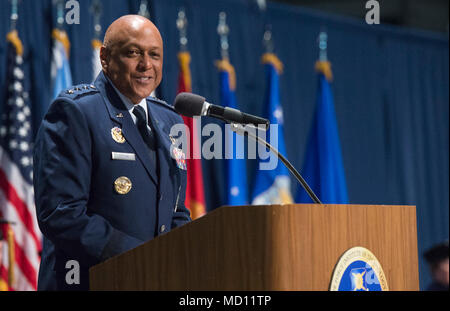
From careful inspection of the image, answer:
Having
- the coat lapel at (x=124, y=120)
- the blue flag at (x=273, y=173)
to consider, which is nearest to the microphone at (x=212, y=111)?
the coat lapel at (x=124, y=120)

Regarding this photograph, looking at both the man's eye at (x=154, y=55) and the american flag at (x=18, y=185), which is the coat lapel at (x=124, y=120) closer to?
the man's eye at (x=154, y=55)

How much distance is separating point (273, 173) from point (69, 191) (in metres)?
3.74

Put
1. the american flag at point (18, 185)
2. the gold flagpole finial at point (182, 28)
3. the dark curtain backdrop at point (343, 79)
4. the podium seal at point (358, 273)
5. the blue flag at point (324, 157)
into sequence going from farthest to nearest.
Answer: the blue flag at point (324, 157) < the gold flagpole finial at point (182, 28) < the dark curtain backdrop at point (343, 79) < the american flag at point (18, 185) < the podium seal at point (358, 273)

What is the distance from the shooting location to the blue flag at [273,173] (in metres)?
5.62

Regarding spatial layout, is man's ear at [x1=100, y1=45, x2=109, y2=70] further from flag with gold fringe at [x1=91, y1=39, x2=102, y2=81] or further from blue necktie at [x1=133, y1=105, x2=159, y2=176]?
flag with gold fringe at [x1=91, y1=39, x2=102, y2=81]

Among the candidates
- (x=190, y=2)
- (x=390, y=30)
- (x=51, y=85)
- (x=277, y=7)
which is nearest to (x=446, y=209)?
(x=390, y=30)

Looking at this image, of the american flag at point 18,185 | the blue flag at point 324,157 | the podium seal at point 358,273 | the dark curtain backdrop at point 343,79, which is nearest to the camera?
the podium seal at point 358,273

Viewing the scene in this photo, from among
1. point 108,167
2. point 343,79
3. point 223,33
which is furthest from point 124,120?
point 343,79

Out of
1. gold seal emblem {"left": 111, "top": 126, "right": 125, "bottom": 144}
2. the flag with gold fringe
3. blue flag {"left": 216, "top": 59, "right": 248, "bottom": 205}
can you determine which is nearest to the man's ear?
gold seal emblem {"left": 111, "top": 126, "right": 125, "bottom": 144}

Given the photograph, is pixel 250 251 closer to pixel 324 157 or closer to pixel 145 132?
pixel 145 132

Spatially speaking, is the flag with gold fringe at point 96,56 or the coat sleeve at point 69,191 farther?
the flag with gold fringe at point 96,56

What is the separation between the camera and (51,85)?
4.66 m

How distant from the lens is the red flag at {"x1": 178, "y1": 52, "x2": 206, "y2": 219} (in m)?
5.15

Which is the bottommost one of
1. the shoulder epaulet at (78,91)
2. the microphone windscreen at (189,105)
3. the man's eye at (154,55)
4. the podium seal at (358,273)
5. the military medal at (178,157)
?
the podium seal at (358,273)
